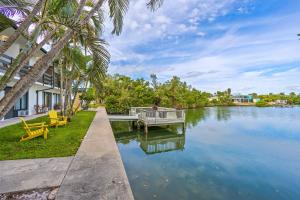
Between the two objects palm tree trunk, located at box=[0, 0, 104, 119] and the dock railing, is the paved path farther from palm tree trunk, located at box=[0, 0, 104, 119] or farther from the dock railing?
the dock railing

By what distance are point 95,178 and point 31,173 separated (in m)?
1.54

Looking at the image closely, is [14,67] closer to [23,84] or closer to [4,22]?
[23,84]

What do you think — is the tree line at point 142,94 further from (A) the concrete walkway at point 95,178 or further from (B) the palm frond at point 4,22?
(B) the palm frond at point 4,22

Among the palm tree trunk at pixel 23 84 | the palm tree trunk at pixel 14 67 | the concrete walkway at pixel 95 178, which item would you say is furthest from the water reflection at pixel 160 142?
the palm tree trunk at pixel 14 67

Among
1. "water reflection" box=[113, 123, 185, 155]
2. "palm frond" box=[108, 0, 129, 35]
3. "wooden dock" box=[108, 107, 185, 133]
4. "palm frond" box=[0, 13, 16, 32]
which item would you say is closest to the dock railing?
"wooden dock" box=[108, 107, 185, 133]

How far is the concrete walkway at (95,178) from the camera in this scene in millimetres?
3279

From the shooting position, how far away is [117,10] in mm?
4535

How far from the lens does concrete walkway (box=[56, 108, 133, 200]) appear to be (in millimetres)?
3279

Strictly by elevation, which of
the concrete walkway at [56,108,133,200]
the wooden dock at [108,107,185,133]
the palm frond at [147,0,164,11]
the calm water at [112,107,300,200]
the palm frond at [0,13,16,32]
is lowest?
the calm water at [112,107,300,200]

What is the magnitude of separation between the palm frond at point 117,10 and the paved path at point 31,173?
3730 mm

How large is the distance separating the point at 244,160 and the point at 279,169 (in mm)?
1326

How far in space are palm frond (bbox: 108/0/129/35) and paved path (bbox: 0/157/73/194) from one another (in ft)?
12.2

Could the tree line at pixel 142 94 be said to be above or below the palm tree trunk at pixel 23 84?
above

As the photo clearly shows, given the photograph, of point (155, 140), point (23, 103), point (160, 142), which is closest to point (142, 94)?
point (23, 103)
